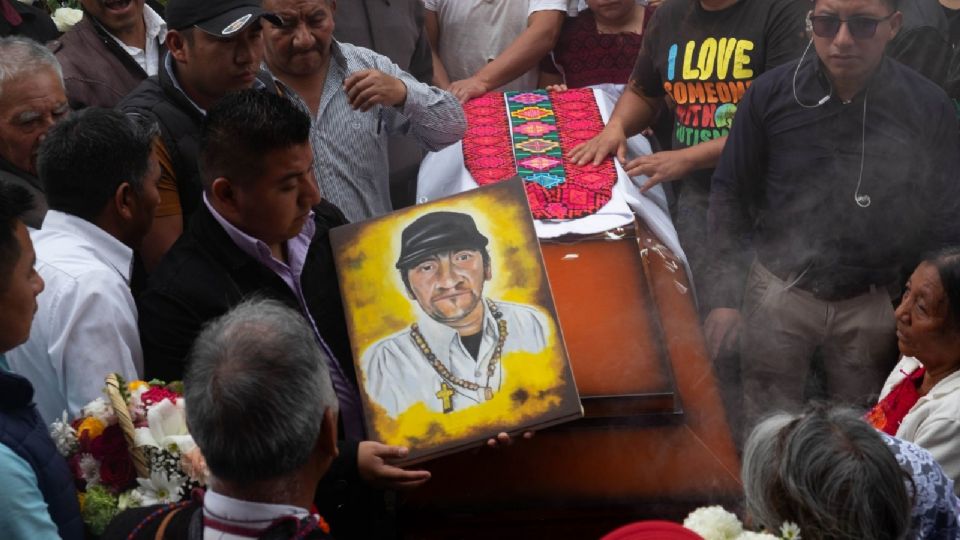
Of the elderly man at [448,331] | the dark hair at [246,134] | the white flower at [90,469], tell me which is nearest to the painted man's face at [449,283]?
the elderly man at [448,331]

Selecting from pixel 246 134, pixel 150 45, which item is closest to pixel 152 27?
pixel 150 45

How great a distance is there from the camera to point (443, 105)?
3.95m

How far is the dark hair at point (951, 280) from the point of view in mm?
3104

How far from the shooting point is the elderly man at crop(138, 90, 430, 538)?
2795mm

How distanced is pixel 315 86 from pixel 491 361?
62.4 inches

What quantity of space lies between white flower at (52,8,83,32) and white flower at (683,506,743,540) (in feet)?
14.2

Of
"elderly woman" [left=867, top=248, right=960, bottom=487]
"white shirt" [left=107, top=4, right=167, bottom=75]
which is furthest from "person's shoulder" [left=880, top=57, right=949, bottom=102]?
"white shirt" [left=107, top=4, right=167, bottom=75]

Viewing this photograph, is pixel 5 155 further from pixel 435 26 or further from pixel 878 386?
pixel 878 386

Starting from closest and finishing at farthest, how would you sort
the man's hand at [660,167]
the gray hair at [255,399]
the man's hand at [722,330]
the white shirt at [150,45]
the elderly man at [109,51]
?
the gray hair at [255,399] → the man's hand at [722,330] → the elderly man at [109,51] → the man's hand at [660,167] → the white shirt at [150,45]

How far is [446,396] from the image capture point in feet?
9.18

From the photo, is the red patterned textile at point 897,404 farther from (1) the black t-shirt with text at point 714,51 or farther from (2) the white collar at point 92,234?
(2) the white collar at point 92,234

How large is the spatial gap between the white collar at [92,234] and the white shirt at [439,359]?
724 mm

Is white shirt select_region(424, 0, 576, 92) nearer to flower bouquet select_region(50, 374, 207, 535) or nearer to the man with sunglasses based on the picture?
the man with sunglasses

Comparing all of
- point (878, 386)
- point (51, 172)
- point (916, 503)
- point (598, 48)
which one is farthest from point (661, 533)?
point (598, 48)
